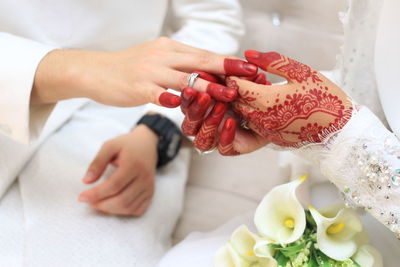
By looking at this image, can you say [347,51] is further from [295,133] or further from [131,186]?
[131,186]

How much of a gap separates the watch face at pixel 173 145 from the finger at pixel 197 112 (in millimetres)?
369

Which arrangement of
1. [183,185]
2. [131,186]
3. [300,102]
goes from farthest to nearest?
[183,185], [131,186], [300,102]

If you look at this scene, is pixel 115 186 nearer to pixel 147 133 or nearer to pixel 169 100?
pixel 147 133

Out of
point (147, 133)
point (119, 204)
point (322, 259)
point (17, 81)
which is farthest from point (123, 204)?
point (322, 259)

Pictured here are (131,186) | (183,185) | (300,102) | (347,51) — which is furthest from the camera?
(183,185)

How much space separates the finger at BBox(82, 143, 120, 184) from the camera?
0.90 m

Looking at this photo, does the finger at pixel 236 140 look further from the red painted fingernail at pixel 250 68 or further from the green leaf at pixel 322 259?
the green leaf at pixel 322 259

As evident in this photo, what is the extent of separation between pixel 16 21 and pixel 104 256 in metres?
0.52

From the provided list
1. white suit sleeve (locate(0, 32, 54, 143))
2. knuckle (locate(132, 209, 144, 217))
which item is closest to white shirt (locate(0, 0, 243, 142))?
white suit sleeve (locate(0, 32, 54, 143))

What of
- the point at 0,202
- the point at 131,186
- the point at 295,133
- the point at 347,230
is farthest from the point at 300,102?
the point at 0,202

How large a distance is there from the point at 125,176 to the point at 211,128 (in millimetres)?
344

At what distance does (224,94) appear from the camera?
2.03ft

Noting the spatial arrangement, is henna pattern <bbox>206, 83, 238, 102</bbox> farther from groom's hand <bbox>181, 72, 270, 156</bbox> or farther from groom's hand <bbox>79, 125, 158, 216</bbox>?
groom's hand <bbox>79, 125, 158, 216</bbox>

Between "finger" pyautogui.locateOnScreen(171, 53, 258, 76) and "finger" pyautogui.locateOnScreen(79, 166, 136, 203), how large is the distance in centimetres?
32
